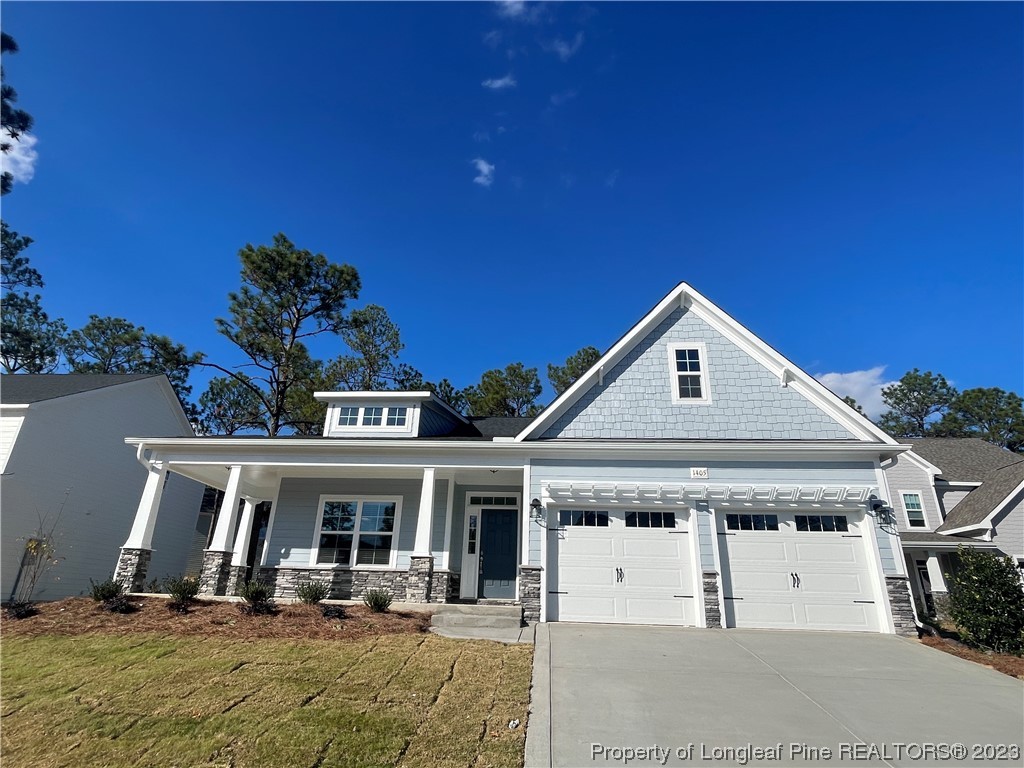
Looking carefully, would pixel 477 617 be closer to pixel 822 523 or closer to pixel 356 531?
pixel 356 531

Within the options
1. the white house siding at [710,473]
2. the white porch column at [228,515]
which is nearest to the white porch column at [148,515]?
the white porch column at [228,515]

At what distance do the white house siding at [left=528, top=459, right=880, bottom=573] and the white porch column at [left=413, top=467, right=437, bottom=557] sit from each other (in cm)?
227

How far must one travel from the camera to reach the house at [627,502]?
9.79m

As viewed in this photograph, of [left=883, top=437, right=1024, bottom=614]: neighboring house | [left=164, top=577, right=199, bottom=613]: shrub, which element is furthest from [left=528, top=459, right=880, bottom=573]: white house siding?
[left=883, top=437, right=1024, bottom=614]: neighboring house

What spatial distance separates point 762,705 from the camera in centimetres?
533

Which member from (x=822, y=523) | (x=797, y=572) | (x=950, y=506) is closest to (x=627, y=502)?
(x=797, y=572)

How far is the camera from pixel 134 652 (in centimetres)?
697

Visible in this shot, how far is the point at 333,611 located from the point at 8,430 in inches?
469

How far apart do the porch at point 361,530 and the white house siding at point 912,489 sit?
51.3 feet

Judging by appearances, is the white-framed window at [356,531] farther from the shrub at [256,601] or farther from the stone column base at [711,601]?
the stone column base at [711,601]

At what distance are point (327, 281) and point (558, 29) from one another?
16.9 meters

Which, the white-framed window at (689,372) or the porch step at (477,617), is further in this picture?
the white-framed window at (689,372)

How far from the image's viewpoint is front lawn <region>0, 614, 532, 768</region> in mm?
4188

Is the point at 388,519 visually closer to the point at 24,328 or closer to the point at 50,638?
the point at 50,638
